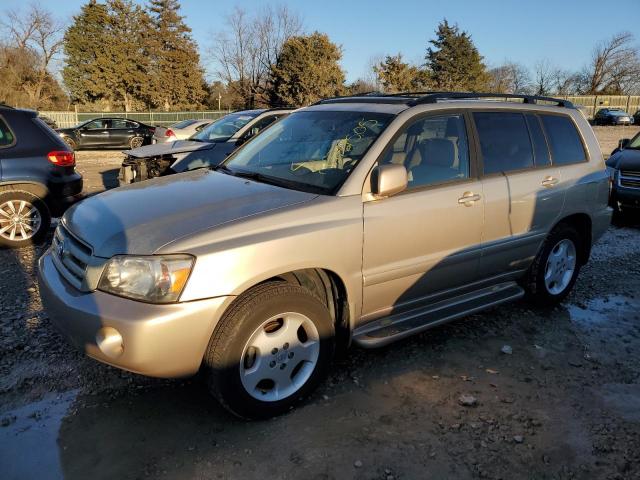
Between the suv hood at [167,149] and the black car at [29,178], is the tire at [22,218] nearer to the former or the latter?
the black car at [29,178]

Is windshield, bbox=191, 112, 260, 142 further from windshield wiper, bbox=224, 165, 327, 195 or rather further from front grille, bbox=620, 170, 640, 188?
front grille, bbox=620, 170, 640, 188

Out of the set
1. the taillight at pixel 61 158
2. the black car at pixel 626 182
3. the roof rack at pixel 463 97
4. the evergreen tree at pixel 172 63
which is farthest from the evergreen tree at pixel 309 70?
the roof rack at pixel 463 97

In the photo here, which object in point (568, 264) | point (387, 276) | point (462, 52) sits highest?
point (462, 52)

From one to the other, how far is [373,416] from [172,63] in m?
46.4

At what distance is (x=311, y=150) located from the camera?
375cm

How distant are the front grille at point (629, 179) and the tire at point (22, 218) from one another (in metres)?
8.49

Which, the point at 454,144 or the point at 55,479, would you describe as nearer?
the point at 55,479

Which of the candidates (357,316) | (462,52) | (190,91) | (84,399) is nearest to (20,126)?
(84,399)

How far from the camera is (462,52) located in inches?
1854

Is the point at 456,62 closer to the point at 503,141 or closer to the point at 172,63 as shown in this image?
the point at 172,63

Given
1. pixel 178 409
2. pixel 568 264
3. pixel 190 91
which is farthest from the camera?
pixel 190 91

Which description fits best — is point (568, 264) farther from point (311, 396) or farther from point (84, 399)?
point (84, 399)

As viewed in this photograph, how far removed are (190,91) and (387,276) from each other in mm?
45869

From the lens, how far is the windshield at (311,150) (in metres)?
3.38
